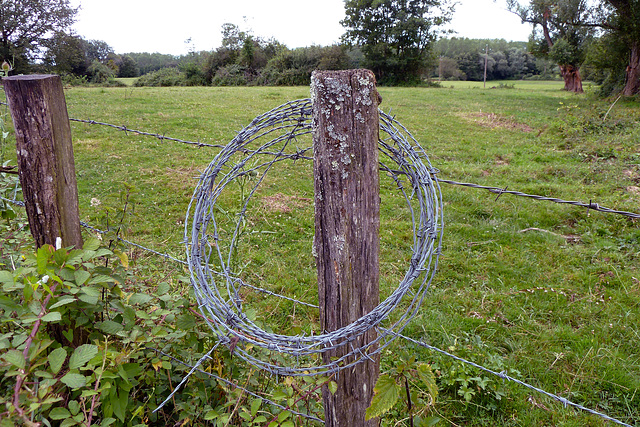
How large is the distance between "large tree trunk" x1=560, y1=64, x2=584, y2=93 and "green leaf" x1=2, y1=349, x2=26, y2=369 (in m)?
A: 35.2

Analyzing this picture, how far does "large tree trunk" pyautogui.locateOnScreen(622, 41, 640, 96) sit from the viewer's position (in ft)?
63.6

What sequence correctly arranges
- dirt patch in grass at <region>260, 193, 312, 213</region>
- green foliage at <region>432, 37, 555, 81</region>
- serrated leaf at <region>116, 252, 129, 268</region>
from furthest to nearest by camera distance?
green foliage at <region>432, 37, 555, 81</region> → dirt patch in grass at <region>260, 193, 312, 213</region> → serrated leaf at <region>116, 252, 129, 268</region>

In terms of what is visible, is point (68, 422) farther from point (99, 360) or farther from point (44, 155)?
point (44, 155)

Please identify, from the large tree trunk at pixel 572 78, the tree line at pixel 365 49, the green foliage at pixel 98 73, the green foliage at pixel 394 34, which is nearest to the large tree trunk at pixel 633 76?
the tree line at pixel 365 49

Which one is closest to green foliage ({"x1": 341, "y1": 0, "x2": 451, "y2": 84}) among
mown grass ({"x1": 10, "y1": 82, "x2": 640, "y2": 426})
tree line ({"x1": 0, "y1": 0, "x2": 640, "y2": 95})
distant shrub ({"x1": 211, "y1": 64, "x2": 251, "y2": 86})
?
tree line ({"x1": 0, "y1": 0, "x2": 640, "y2": 95})

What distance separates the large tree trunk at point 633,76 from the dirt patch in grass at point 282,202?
2114 cm

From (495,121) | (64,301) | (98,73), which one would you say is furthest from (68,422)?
(98,73)

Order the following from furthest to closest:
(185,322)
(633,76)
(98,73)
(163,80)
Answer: (163,80), (98,73), (633,76), (185,322)

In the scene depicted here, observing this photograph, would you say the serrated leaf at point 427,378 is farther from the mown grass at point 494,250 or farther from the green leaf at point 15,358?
the green leaf at point 15,358

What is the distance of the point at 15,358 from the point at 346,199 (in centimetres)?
130

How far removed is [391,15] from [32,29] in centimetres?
3121

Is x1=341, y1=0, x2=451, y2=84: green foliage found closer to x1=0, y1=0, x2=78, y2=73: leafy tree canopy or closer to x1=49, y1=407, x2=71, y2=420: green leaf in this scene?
x1=0, y1=0, x2=78, y2=73: leafy tree canopy

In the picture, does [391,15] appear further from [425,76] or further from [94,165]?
[94,165]

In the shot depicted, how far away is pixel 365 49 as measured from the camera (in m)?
39.7
